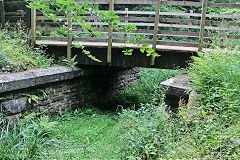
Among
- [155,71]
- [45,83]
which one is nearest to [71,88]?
[45,83]

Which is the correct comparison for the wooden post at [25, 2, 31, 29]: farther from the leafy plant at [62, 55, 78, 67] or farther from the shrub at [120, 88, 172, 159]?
the shrub at [120, 88, 172, 159]

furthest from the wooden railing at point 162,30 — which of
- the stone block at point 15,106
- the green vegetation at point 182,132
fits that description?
the stone block at point 15,106

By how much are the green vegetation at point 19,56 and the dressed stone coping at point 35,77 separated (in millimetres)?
278

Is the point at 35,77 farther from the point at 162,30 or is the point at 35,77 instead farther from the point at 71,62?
the point at 162,30

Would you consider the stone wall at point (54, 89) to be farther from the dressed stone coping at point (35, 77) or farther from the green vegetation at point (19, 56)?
the green vegetation at point (19, 56)

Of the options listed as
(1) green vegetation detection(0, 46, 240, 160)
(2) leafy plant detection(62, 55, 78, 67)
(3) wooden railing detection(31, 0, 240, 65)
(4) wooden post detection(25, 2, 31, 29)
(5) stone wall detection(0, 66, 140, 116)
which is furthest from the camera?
(4) wooden post detection(25, 2, 31, 29)

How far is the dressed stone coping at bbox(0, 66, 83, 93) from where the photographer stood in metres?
4.69

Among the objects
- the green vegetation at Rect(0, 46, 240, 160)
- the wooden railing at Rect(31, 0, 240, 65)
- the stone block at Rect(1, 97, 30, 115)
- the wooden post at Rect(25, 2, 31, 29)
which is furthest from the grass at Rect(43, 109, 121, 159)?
the wooden post at Rect(25, 2, 31, 29)

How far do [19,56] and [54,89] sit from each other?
1315 mm

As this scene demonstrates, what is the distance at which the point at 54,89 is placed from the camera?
239 inches

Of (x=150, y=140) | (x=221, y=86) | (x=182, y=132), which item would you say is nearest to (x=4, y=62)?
(x=150, y=140)

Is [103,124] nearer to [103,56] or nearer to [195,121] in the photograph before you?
[103,56]

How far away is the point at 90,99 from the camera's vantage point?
767cm

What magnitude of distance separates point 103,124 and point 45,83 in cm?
195
